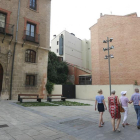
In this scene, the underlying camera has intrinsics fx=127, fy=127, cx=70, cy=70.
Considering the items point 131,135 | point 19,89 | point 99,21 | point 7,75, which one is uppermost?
point 99,21

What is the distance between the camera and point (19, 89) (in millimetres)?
14367

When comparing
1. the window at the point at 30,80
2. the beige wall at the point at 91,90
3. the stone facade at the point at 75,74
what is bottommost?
the beige wall at the point at 91,90

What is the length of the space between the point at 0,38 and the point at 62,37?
869 inches

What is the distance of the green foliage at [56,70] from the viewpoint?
22.1 m

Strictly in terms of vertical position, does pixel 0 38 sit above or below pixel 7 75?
above

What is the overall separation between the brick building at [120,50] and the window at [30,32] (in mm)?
12607

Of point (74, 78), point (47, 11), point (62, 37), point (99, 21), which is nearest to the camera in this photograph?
point (47, 11)

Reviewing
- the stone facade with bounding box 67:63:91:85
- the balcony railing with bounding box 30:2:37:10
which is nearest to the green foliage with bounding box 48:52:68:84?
the stone facade with bounding box 67:63:91:85

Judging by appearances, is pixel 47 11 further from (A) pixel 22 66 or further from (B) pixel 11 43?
(A) pixel 22 66

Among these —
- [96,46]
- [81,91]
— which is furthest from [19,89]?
[96,46]

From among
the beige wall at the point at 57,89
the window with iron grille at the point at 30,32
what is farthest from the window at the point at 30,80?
the window with iron grille at the point at 30,32

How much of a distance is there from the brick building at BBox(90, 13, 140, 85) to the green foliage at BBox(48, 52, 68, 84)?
5.92m

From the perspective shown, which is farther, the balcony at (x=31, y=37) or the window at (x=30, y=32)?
the window at (x=30, y=32)

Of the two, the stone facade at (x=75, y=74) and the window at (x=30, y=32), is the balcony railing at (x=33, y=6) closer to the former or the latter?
the window at (x=30, y=32)
